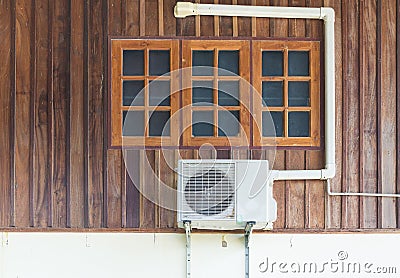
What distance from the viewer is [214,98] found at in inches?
173

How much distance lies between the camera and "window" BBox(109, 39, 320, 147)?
438 centimetres

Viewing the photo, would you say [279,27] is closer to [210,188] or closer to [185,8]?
[185,8]

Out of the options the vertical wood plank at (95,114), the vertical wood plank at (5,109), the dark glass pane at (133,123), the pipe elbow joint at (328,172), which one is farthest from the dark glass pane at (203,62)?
the vertical wood plank at (5,109)

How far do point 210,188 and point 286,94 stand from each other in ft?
2.81

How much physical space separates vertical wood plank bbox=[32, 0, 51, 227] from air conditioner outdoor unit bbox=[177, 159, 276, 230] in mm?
938

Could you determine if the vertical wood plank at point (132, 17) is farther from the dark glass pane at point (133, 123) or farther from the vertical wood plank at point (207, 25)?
the dark glass pane at point (133, 123)

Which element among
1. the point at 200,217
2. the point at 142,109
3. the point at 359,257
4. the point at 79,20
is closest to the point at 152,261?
the point at 200,217

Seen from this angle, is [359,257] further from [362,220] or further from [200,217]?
[200,217]

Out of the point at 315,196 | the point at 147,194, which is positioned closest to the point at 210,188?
the point at 147,194

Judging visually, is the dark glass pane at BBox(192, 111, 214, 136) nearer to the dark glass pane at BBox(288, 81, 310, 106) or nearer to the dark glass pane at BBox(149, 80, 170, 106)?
the dark glass pane at BBox(149, 80, 170, 106)

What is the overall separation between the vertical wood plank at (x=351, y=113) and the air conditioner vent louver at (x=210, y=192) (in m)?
0.83

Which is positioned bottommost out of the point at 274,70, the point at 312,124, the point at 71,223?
the point at 71,223

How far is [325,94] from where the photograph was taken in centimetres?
437

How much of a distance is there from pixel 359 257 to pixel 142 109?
1.78m
